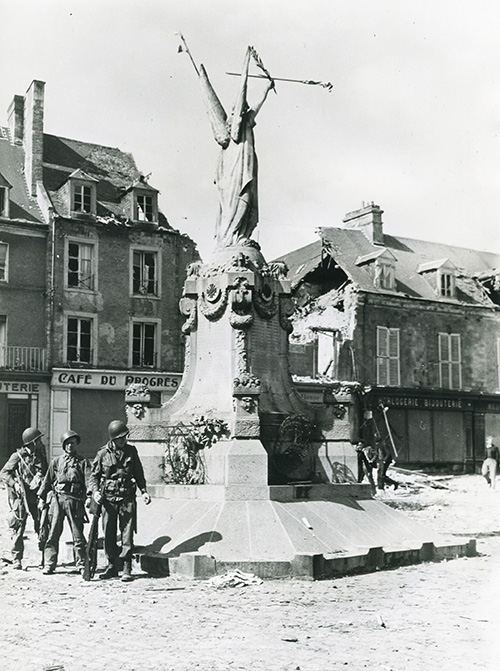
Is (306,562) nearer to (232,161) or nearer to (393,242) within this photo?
(232,161)

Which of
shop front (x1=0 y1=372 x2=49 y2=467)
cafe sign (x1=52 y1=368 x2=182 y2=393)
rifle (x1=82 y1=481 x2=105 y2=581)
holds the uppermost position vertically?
cafe sign (x1=52 y1=368 x2=182 y2=393)

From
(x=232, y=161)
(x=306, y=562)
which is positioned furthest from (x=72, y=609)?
(x=232, y=161)

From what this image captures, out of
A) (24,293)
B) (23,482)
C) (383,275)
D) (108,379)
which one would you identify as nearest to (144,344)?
(108,379)

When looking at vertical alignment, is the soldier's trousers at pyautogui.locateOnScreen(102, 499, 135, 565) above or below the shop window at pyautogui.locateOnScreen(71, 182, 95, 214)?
below

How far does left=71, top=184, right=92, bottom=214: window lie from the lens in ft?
107

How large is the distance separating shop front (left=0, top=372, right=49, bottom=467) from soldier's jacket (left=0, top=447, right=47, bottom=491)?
19360 millimetres

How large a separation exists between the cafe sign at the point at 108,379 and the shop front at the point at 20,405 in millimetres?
650

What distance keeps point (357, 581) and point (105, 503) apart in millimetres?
2912

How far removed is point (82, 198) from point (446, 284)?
16547 mm

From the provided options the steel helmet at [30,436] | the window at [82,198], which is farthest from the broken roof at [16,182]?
the steel helmet at [30,436]

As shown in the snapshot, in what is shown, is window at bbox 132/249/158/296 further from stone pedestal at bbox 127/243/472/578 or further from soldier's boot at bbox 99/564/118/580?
soldier's boot at bbox 99/564/118/580

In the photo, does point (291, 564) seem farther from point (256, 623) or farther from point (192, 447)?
point (192, 447)

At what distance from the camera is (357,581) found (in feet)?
30.1

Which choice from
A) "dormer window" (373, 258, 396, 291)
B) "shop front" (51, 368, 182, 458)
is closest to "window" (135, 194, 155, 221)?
"shop front" (51, 368, 182, 458)
